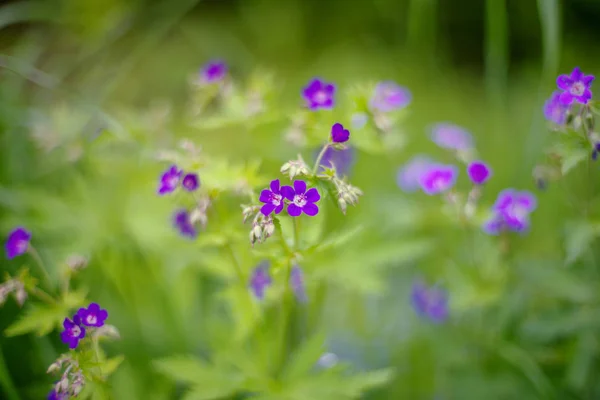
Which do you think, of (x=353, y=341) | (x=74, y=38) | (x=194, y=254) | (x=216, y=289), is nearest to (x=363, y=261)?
(x=353, y=341)

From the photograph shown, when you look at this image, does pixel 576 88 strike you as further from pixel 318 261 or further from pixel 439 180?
pixel 318 261

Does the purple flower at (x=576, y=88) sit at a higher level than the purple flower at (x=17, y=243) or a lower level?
lower

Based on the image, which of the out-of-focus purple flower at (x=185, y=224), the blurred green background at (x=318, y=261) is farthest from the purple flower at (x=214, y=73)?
the out-of-focus purple flower at (x=185, y=224)

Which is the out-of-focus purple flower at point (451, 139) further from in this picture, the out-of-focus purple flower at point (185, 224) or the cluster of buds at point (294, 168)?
the out-of-focus purple flower at point (185, 224)

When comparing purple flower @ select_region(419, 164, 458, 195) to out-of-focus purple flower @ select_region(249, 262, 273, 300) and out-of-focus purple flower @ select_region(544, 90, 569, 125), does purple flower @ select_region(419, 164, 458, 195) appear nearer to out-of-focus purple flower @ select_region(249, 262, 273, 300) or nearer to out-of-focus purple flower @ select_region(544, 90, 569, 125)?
out-of-focus purple flower @ select_region(544, 90, 569, 125)

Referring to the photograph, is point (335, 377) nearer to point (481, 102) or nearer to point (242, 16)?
point (481, 102)

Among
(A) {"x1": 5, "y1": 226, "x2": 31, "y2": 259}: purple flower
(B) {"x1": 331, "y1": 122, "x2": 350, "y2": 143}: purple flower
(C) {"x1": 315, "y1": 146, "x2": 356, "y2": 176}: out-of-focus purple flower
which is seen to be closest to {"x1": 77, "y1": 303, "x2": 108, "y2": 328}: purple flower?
(A) {"x1": 5, "y1": 226, "x2": 31, "y2": 259}: purple flower

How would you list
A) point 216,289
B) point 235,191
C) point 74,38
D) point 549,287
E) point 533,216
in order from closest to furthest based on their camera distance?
point 235,191
point 549,287
point 216,289
point 533,216
point 74,38

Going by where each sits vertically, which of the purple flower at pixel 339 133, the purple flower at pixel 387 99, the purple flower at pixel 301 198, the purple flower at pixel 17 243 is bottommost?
the purple flower at pixel 301 198
